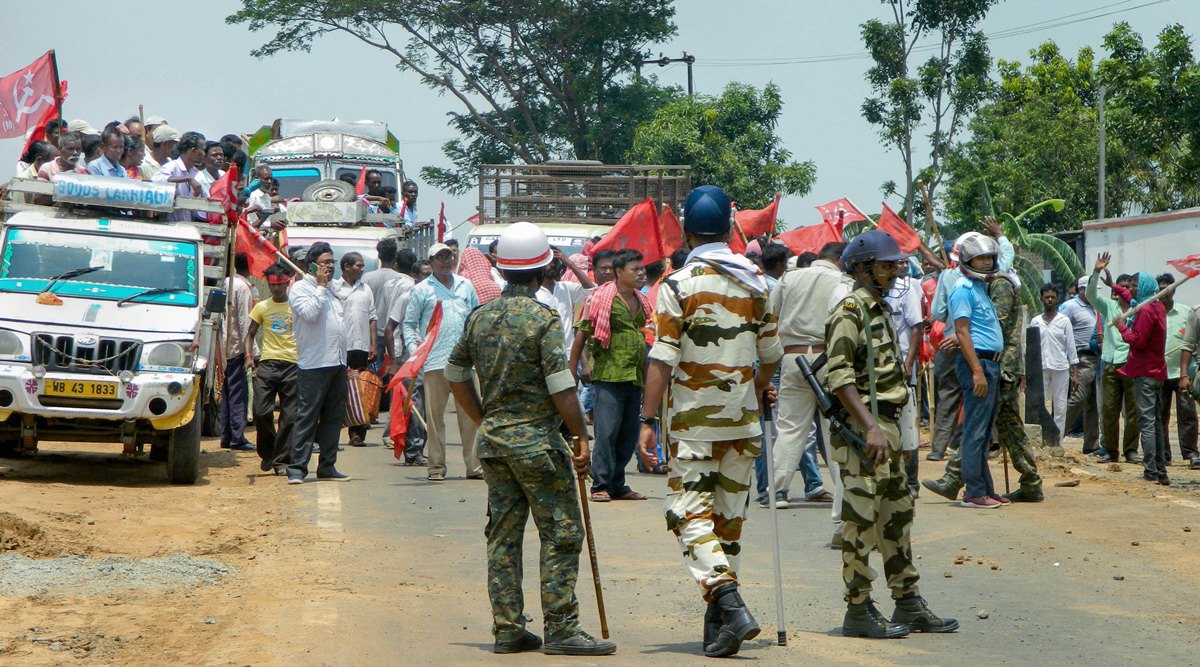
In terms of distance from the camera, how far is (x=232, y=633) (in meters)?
6.71

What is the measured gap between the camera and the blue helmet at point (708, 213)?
265 inches

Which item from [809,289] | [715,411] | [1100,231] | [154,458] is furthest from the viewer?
[1100,231]

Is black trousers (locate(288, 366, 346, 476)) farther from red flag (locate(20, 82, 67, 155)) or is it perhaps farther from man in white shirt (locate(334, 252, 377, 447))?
red flag (locate(20, 82, 67, 155))

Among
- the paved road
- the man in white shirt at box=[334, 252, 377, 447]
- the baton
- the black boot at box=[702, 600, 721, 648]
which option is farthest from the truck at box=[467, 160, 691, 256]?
the black boot at box=[702, 600, 721, 648]

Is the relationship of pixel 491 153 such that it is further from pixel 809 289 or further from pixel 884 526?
pixel 884 526

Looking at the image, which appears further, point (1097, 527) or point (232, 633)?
point (1097, 527)

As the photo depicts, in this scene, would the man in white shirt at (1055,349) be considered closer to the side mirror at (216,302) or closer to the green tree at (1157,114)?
the green tree at (1157,114)

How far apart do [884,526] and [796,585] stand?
139 cm

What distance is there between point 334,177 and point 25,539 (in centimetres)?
1637

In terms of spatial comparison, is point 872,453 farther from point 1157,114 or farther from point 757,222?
point 1157,114

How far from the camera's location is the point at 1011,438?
36.8ft

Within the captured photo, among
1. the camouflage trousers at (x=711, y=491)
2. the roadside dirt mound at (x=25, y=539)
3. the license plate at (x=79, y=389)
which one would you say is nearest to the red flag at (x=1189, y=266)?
the camouflage trousers at (x=711, y=491)

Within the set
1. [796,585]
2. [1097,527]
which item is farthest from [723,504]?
[1097,527]

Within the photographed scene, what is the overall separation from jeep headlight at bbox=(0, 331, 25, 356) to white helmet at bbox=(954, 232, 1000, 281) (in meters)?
7.38
